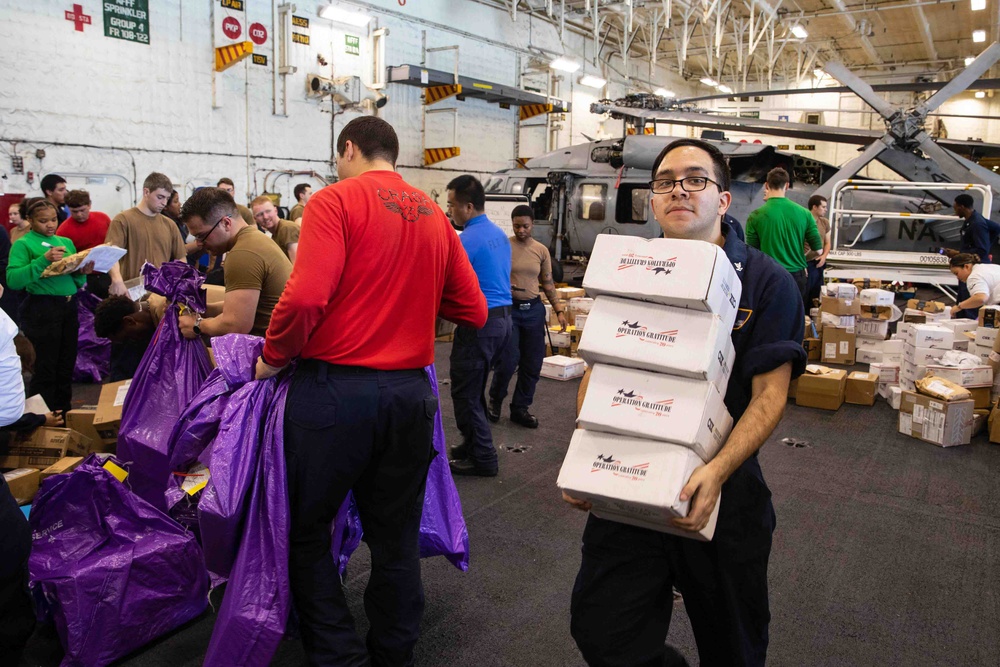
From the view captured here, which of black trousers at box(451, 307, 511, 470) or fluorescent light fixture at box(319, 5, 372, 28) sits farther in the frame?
fluorescent light fixture at box(319, 5, 372, 28)

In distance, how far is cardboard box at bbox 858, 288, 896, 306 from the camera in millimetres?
7469

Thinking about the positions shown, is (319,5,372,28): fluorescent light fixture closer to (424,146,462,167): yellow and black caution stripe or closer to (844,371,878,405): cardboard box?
(424,146,462,167): yellow and black caution stripe

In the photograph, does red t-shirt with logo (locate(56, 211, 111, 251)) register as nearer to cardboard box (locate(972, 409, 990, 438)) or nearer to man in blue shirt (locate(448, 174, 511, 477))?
man in blue shirt (locate(448, 174, 511, 477))

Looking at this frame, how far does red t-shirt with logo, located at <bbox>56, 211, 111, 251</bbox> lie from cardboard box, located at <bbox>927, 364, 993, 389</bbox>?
656 cm

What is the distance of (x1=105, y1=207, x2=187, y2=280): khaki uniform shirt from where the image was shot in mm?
5266

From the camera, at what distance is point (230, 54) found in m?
10.4

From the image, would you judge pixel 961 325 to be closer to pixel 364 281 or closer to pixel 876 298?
pixel 876 298

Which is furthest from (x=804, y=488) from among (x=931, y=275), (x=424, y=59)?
(x=424, y=59)

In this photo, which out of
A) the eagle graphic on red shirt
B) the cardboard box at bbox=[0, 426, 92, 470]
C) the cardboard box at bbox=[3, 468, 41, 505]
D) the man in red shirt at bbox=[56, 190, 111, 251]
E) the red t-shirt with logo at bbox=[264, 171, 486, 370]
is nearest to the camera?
the red t-shirt with logo at bbox=[264, 171, 486, 370]

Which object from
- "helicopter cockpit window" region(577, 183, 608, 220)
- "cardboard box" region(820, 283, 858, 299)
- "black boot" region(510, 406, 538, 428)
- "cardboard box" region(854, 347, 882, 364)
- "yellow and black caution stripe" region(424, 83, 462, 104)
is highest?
"yellow and black caution stripe" region(424, 83, 462, 104)

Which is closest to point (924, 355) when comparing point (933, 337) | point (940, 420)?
point (933, 337)

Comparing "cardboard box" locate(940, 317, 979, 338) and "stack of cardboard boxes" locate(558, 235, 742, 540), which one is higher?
"stack of cardboard boxes" locate(558, 235, 742, 540)

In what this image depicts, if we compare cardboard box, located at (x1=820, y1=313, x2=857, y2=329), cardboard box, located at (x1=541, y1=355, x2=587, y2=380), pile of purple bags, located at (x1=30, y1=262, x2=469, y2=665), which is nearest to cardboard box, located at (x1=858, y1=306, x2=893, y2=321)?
cardboard box, located at (x1=820, y1=313, x2=857, y2=329)

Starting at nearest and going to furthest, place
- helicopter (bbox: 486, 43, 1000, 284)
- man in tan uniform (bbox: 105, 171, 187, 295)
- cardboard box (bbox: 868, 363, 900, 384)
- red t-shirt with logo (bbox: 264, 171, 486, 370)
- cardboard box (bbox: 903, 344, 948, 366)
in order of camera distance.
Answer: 1. red t-shirt with logo (bbox: 264, 171, 486, 370)
2. man in tan uniform (bbox: 105, 171, 187, 295)
3. cardboard box (bbox: 903, 344, 948, 366)
4. cardboard box (bbox: 868, 363, 900, 384)
5. helicopter (bbox: 486, 43, 1000, 284)
